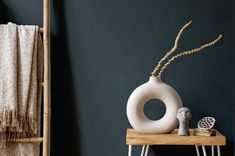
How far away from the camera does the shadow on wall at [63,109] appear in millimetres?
2342

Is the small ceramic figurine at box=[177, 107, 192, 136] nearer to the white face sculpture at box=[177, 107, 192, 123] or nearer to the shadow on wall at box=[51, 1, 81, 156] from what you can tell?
the white face sculpture at box=[177, 107, 192, 123]

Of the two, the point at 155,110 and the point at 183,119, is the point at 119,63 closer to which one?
the point at 155,110

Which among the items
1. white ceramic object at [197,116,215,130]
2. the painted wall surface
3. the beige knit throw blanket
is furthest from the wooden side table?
the beige knit throw blanket

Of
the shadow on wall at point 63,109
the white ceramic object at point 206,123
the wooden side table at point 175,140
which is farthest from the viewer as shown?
the shadow on wall at point 63,109

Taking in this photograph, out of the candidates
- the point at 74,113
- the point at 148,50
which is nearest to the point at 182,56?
the point at 148,50

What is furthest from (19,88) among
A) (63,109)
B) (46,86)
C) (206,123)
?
(206,123)

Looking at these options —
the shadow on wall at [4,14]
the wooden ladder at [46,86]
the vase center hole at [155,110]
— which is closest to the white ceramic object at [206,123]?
the vase center hole at [155,110]

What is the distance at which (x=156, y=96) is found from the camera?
206 cm

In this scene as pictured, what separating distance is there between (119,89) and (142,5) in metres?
0.48

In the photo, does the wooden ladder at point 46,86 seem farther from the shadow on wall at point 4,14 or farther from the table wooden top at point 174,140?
the table wooden top at point 174,140

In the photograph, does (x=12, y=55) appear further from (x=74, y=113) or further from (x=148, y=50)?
(x=148, y=50)

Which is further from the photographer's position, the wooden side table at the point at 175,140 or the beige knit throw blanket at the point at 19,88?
the beige knit throw blanket at the point at 19,88

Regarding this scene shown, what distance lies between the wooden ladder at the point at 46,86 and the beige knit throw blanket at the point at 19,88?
4 centimetres

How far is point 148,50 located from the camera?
7.55ft
